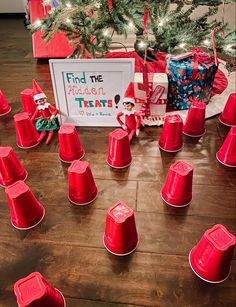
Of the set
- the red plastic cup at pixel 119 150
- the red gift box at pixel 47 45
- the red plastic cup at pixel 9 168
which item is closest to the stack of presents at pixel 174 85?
the red plastic cup at pixel 119 150

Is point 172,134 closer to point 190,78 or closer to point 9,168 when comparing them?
point 190,78

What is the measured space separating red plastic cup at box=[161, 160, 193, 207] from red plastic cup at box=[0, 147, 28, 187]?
0.62m

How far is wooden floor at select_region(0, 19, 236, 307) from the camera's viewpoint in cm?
88

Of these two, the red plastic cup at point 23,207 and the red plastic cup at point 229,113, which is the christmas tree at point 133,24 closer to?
the red plastic cup at point 229,113

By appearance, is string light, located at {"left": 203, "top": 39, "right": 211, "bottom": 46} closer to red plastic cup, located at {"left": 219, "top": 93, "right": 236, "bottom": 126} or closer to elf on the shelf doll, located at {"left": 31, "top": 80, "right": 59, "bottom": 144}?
red plastic cup, located at {"left": 219, "top": 93, "right": 236, "bottom": 126}

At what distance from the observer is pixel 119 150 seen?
124 centimetres

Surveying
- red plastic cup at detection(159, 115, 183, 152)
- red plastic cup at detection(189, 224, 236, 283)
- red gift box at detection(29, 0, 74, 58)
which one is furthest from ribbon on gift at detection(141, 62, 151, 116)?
red gift box at detection(29, 0, 74, 58)

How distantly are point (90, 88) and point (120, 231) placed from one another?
751 millimetres

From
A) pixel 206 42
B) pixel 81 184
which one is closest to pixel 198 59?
pixel 206 42

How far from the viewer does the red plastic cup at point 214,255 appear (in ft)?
2.73

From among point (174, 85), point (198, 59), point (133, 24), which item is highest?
point (133, 24)

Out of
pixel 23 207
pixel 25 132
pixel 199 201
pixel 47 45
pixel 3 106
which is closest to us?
pixel 23 207

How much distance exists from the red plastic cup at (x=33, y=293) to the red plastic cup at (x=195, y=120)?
1.00m

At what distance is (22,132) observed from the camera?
137cm
